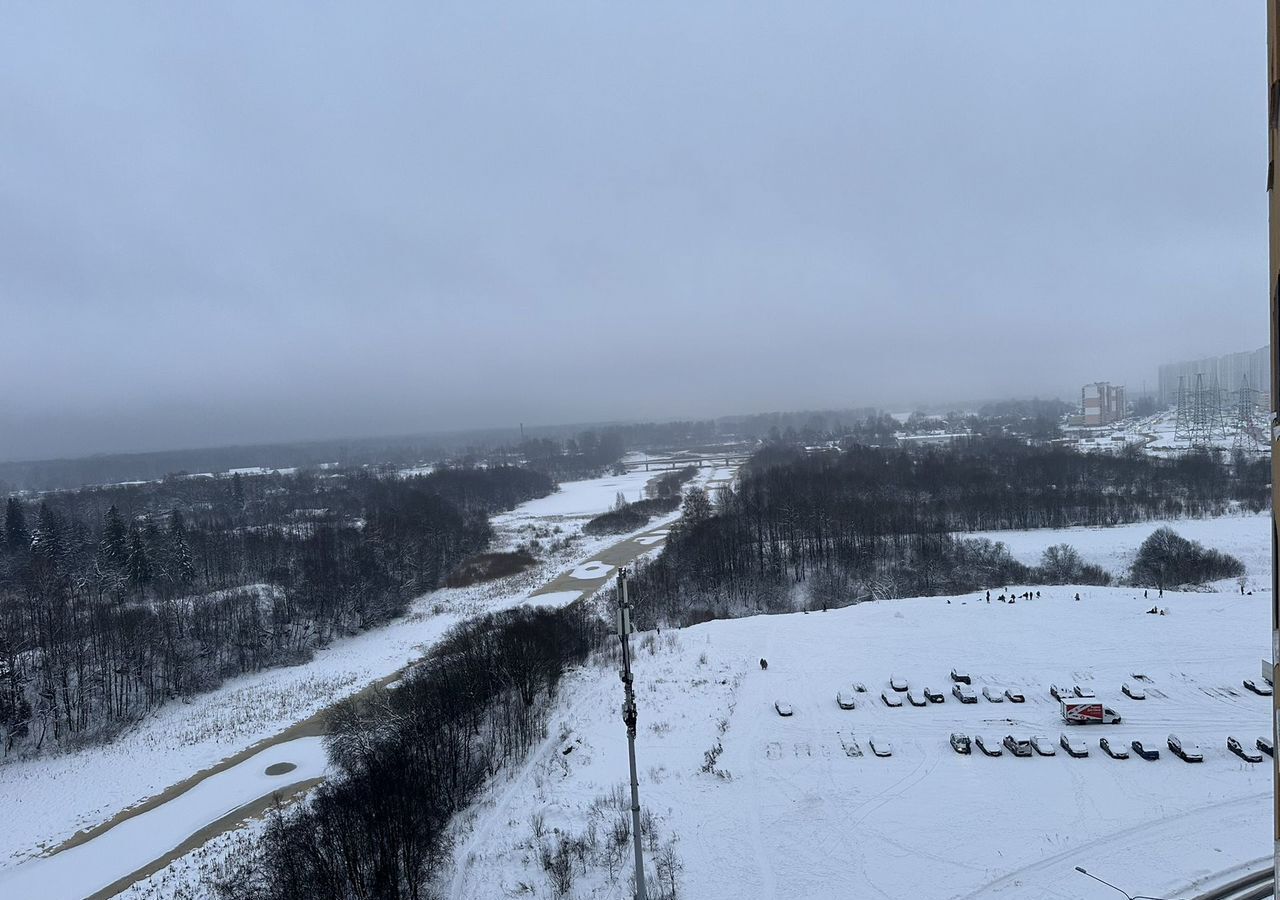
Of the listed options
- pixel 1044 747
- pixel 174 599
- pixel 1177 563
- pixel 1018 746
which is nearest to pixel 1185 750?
pixel 1044 747

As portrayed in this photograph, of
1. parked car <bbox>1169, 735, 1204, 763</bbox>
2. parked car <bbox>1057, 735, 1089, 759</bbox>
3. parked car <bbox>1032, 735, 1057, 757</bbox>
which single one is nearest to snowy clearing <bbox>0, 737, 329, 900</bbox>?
parked car <bbox>1032, 735, 1057, 757</bbox>

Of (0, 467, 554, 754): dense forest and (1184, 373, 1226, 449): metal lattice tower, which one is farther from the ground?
(1184, 373, 1226, 449): metal lattice tower

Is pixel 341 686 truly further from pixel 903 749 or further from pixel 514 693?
pixel 903 749

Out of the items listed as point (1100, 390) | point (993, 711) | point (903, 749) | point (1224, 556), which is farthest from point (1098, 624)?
point (1100, 390)

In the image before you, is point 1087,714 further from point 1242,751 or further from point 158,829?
point 158,829

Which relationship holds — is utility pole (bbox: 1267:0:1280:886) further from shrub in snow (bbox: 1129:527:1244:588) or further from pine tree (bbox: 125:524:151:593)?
pine tree (bbox: 125:524:151:593)

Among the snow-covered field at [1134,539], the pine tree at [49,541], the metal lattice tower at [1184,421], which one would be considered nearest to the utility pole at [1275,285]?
the snow-covered field at [1134,539]
